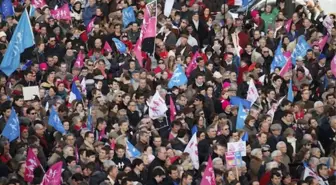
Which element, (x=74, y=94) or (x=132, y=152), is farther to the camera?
(x=74, y=94)

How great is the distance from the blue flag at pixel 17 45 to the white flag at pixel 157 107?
104 inches

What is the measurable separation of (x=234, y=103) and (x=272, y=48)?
4.01m

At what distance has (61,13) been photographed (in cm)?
3038

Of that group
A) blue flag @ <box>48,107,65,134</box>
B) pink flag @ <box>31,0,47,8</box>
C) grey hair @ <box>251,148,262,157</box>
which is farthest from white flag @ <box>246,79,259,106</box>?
pink flag @ <box>31,0,47,8</box>

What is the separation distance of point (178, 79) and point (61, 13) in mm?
5093

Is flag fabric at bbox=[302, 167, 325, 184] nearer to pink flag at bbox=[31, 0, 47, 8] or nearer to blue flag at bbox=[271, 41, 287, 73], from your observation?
blue flag at bbox=[271, 41, 287, 73]

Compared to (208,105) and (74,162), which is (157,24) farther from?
(74,162)

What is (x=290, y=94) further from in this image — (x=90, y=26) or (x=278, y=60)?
(x=90, y=26)

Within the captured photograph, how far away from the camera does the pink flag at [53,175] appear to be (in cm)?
2100

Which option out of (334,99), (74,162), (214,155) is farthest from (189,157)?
(334,99)

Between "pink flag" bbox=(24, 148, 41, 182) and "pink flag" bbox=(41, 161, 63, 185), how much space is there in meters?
0.59

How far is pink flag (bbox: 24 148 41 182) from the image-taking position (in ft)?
70.9

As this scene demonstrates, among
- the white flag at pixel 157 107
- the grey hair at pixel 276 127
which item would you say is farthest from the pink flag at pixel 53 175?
the grey hair at pixel 276 127

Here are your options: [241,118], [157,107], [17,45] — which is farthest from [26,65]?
[241,118]
